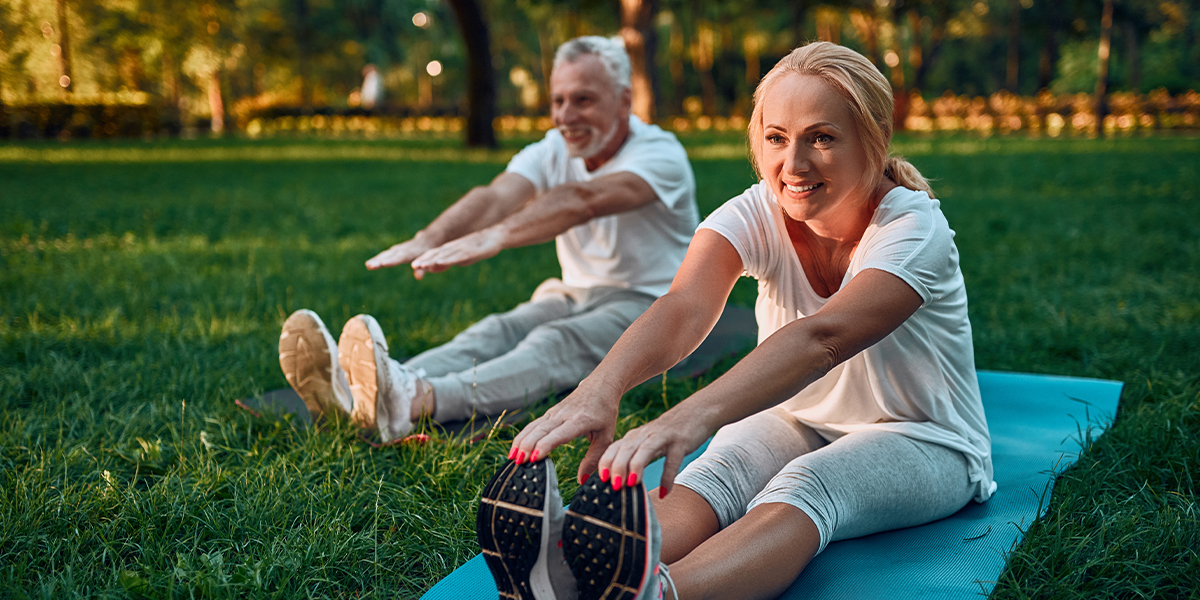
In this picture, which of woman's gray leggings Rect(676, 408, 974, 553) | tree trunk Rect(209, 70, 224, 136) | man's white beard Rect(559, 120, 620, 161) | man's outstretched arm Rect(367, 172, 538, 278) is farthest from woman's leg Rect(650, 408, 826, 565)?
tree trunk Rect(209, 70, 224, 136)

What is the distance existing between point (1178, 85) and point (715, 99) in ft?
80.5

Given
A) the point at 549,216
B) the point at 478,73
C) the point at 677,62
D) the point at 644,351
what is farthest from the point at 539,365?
the point at 677,62

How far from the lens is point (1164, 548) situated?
2.15m

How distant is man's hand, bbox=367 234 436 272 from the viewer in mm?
2871

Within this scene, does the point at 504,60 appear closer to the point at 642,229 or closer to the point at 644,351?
the point at 642,229

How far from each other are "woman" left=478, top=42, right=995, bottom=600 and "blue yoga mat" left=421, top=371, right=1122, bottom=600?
0.06m

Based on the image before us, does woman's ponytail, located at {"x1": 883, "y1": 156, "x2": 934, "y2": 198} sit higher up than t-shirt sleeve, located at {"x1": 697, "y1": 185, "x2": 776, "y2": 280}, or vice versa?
woman's ponytail, located at {"x1": 883, "y1": 156, "x2": 934, "y2": 198}

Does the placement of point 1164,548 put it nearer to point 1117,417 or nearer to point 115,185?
point 1117,417

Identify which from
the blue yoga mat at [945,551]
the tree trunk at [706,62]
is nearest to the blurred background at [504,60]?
the tree trunk at [706,62]

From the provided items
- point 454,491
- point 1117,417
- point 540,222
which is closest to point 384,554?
point 454,491

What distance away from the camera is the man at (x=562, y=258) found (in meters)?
2.89

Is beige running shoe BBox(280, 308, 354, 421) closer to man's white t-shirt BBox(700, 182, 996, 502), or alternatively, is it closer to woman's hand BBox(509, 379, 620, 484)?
woman's hand BBox(509, 379, 620, 484)

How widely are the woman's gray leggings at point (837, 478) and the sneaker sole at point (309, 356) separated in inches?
53.4

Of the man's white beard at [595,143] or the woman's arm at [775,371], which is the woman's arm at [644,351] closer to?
the woman's arm at [775,371]
